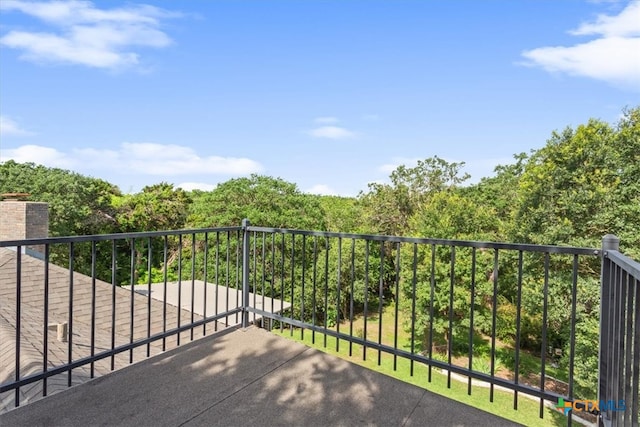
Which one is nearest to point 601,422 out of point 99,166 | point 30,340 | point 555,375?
point 30,340

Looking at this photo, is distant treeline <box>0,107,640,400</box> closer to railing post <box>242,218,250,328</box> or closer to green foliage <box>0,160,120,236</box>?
green foliage <box>0,160,120,236</box>

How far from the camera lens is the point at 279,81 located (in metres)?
13.4

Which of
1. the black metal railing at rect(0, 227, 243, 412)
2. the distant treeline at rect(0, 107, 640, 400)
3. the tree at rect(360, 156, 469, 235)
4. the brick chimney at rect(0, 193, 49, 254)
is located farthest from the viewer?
the tree at rect(360, 156, 469, 235)

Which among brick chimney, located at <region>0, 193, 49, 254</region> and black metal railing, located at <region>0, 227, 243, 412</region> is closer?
black metal railing, located at <region>0, 227, 243, 412</region>

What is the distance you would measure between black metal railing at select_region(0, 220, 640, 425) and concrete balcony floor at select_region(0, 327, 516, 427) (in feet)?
0.61

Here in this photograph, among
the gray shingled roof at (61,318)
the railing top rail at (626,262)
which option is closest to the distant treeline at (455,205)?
the gray shingled roof at (61,318)

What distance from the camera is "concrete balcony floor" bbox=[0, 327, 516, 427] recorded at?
6.50ft

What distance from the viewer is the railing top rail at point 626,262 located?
123 centimetres

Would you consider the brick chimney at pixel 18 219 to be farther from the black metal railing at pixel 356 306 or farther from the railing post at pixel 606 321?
the railing post at pixel 606 321

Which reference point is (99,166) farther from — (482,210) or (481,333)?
(481,333)

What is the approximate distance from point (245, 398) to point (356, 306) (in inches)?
889

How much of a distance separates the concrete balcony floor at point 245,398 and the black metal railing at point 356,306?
0.19 m

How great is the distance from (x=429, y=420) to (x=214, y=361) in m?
1.56

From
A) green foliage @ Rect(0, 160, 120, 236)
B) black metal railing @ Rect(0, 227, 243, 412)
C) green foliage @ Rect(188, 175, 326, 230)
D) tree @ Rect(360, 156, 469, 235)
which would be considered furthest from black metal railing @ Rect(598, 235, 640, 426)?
tree @ Rect(360, 156, 469, 235)
